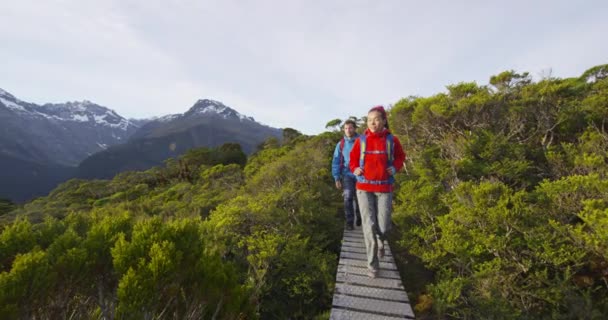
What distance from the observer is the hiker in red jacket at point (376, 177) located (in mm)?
3391

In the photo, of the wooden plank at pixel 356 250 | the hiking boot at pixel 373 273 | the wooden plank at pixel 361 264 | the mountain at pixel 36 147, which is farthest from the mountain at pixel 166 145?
the hiking boot at pixel 373 273

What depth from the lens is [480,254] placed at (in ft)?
12.8

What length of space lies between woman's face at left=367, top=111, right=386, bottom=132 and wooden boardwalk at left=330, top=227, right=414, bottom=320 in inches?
77.0

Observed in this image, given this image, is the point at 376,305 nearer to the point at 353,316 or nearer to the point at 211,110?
the point at 353,316

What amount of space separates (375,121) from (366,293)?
212cm

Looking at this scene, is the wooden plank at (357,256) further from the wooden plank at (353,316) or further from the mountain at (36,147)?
the mountain at (36,147)

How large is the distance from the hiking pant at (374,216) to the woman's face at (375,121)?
0.85 m

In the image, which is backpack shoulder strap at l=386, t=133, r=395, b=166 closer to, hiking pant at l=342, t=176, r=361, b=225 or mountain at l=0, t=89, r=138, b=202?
hiking pant at l=342, t=176, r=361, b=225

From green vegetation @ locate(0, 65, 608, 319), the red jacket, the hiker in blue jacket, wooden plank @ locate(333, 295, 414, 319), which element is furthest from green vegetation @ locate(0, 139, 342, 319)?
the red jacket

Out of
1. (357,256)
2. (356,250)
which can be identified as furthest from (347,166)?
(357,256)

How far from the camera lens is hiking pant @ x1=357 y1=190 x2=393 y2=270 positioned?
3.39m

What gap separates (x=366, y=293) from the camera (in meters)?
3.17

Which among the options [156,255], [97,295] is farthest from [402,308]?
[97,295]

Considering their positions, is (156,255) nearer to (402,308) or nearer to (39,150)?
(402,308)
